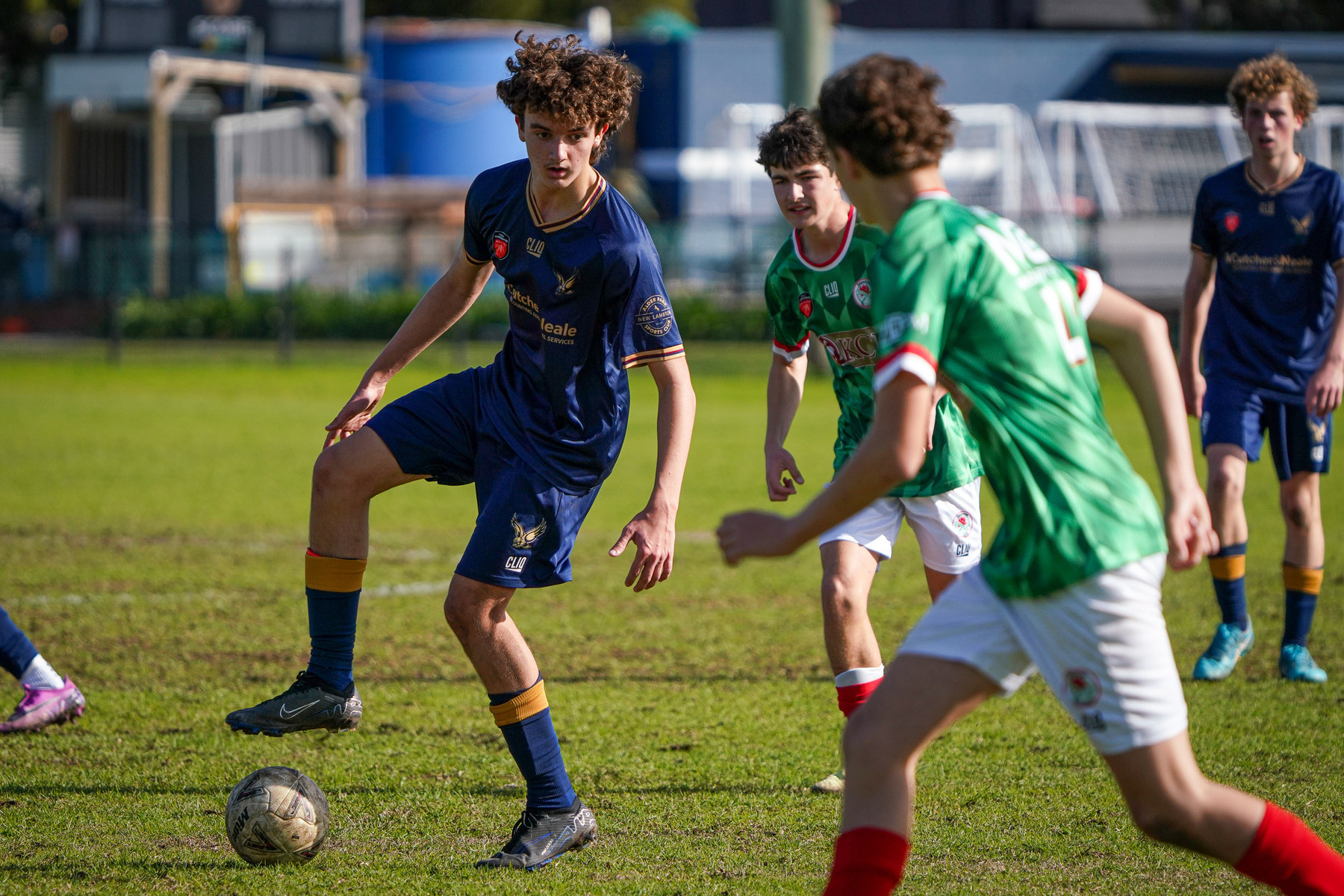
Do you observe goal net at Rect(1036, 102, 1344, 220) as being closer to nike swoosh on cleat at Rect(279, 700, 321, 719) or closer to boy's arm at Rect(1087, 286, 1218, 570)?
nike swoosh on cleat at Rect(279, 700, 321, 719)

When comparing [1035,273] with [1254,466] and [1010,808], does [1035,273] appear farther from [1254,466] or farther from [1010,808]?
[1254,466]

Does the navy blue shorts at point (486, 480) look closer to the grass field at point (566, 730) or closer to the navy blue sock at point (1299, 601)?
the grass field at point (566, 730)

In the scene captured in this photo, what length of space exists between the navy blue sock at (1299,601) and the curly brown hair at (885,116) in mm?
4109

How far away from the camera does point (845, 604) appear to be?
4.43 meters

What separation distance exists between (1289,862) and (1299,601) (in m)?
3.60

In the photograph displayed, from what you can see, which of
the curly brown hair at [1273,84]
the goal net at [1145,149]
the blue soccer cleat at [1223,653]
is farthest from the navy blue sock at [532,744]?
the goal net at [1145,149]

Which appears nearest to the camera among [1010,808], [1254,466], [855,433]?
[1010,808]

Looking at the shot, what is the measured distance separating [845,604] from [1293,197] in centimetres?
309

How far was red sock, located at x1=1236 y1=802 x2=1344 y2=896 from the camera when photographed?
2.81 m

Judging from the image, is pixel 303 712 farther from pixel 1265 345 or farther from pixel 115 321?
pixel 115 321

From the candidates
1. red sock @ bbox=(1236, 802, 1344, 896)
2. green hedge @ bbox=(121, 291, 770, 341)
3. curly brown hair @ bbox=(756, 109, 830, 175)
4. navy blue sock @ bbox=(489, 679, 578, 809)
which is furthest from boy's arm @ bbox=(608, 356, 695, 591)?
green hedge @ bbox=(121, 291, 770, 341)

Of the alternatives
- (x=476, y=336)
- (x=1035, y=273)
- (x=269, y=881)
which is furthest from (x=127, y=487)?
(x=476, y=336)

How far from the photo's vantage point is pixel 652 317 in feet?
13.0

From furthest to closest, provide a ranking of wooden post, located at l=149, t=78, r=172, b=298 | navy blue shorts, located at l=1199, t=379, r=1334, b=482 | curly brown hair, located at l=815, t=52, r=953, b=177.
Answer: wooden post, located at l=149, t=78, r=172, b=298 < navy blue shorts, located at l=1199, t=379, r=1334, b=482 < curly brown hair, located at l=815, t=52, r=953, b=177
